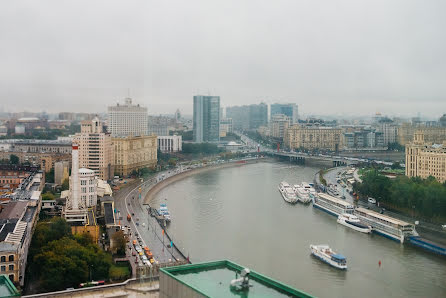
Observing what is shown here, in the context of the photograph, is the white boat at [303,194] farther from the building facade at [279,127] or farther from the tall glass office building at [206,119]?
the building facade at [279,127]

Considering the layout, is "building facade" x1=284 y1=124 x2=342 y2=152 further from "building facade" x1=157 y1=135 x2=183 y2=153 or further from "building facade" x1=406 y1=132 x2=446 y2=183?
"building facade" x1=406 y1=132 x2=446 y2=183

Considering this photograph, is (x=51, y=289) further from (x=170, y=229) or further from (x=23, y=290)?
(x=170, y=229)

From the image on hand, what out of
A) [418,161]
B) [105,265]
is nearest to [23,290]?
[105,265]

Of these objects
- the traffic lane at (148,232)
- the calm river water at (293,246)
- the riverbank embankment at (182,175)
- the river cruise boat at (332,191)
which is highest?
the river cruise boat at (332,191)

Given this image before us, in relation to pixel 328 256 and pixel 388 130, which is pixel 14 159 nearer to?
pixel 328 256

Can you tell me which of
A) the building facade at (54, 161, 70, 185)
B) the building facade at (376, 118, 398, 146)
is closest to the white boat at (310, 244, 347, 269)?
the building facade at (54, 161, 70, 185)

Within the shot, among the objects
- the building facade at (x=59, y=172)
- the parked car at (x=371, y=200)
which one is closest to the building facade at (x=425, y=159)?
the parked car at (x=371, y=200)
